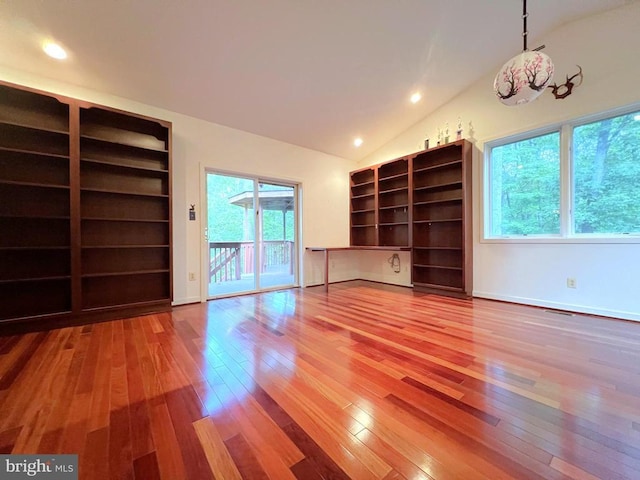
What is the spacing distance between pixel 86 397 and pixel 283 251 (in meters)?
3.49

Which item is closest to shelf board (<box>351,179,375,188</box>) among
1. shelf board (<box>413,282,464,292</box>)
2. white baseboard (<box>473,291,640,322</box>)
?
shelf board (<box>413,282,464,292</box>)

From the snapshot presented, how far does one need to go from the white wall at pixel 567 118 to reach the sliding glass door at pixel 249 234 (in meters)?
3.14

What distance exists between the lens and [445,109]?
418 centimetres

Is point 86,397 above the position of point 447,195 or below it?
below

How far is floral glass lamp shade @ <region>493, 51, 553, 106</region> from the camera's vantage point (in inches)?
78.8

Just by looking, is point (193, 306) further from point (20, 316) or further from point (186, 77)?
point (186, 77)

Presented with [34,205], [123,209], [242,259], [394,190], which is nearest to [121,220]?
[123,209]

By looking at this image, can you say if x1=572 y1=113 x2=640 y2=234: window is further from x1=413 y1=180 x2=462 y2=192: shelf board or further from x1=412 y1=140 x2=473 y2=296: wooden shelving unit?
x1=413 y1=180 x2=462 y2=192: shelf board

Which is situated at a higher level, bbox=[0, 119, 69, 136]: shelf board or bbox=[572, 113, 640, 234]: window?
bbox=[0, 119, 69, 136]: shelf board

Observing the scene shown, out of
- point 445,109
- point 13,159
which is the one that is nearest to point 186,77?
point 13,159

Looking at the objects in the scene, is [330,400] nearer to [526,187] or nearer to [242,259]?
[242,259]

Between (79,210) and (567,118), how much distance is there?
18.5 feet

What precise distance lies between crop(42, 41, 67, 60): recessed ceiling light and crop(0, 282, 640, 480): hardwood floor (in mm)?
2709

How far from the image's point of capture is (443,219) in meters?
4.13
